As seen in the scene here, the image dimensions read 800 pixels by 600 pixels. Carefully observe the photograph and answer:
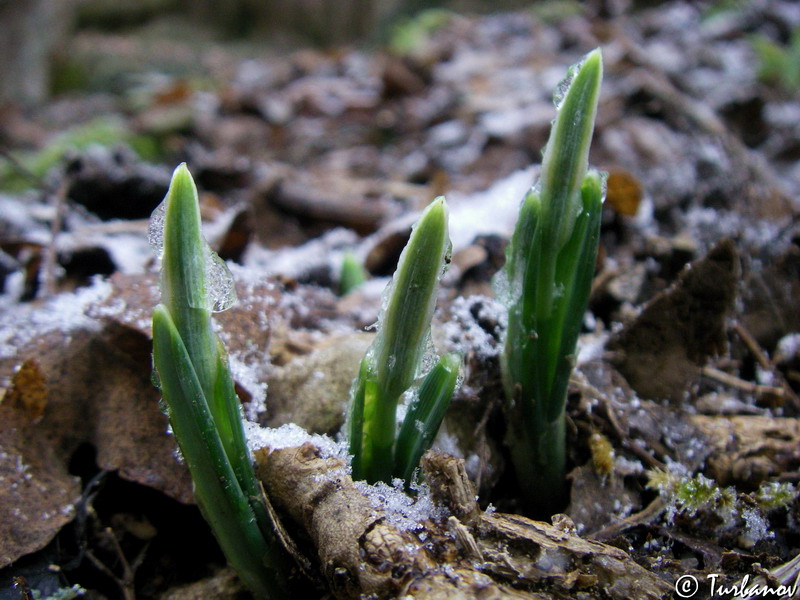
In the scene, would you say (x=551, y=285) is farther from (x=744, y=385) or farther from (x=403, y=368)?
(x=744, y=385)

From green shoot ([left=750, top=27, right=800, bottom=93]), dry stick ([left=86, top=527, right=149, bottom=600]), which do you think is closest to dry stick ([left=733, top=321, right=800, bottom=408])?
dry stick ([left=86, top=527, right=149, bottom=600])

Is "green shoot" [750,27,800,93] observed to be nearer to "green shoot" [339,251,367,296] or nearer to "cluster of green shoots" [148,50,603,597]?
"green shoot" [339,251,367,296]

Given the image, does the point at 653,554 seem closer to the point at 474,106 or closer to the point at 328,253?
the point at 328,253

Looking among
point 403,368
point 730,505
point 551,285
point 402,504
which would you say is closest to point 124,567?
point 402,504

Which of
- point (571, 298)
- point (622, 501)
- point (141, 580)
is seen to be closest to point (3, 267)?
point (141, 580)

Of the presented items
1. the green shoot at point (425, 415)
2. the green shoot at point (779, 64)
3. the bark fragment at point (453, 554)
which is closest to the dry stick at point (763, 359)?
the bark fragment at point (453, 554)

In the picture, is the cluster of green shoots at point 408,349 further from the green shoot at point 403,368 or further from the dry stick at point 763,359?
the dry stick at point 763,359

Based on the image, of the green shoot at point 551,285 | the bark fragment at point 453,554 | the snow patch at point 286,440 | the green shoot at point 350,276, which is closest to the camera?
the bark fragment at point 453,554
